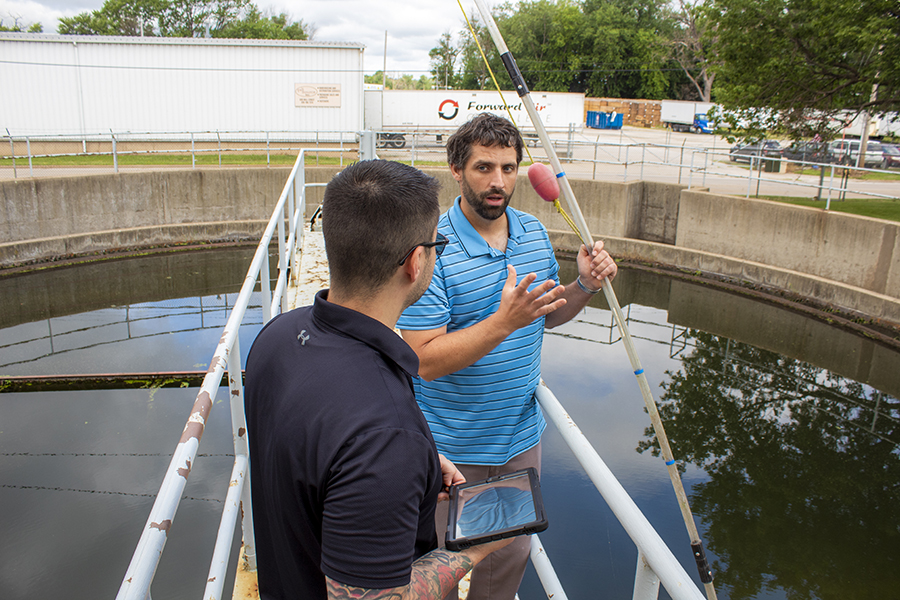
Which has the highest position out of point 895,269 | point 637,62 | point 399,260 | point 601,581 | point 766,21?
point 637,62

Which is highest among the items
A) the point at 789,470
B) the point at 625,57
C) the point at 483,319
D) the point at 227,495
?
the point at 625,57

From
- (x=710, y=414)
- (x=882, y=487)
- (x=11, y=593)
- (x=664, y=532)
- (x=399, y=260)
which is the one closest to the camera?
(x=399, y=260)

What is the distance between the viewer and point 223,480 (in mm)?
4766

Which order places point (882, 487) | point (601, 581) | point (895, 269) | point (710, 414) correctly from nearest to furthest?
point (601, 581)
point (882, 487)
point (710, 414)
point (895, 269)

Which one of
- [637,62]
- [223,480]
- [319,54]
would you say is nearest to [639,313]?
A: [223,480]

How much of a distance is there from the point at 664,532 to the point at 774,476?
148 centimetres

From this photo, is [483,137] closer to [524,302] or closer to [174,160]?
[524,302]

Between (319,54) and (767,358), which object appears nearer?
(767,358)

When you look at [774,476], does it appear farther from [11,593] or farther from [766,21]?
[766,21]

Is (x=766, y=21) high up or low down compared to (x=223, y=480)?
up

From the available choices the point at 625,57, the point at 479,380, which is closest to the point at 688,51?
the point at 625,57

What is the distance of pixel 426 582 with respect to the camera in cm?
115

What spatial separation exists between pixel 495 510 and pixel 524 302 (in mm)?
506

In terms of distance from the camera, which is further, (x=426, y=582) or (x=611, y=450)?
(x=611, y=450)
